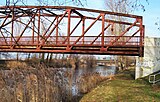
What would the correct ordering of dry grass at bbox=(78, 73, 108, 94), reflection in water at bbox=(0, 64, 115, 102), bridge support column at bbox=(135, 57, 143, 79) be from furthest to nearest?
bridge support column at bbox=(135, 57, 143, 79) → dry grass at bbox=(78, 73, 108, 94) → reflection in water at bbox=(0, 64, 115, 102)

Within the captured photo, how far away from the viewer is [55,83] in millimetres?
14883

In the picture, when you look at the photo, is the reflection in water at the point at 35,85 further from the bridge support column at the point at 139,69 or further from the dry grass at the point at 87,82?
the bridge support column at the point at 139,69

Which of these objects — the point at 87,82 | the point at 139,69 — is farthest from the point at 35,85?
the point at 139,69

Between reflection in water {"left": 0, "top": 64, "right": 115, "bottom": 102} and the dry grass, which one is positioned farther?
the dry grass

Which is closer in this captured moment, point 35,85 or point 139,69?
point 35,85

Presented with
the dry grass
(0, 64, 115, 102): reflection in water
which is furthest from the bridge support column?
(0, 64, 115, 102): reflection in water

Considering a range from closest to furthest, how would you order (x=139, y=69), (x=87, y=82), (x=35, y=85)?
(x=35, y=85) → (x=87, y=82) → (x=139, y=69)

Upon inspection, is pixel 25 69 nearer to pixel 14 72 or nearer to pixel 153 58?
pixel 14 72

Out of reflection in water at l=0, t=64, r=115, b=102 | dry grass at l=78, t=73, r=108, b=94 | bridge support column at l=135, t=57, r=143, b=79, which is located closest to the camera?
reflection in water at l=0, t=64, r=115, b=102

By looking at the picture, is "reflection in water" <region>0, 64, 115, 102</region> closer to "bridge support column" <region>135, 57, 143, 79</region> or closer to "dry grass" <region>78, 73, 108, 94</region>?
"dry grass" <region>78, 73, 108, 94</region>

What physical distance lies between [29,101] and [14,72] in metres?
1.45

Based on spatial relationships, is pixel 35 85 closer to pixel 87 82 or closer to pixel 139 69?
pixel 87 82

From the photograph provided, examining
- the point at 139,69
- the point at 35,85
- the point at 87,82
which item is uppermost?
the point at 35,85

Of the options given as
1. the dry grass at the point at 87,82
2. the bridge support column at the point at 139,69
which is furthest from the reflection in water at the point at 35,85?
the bridge support column at the point at 139,69
